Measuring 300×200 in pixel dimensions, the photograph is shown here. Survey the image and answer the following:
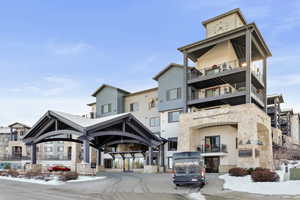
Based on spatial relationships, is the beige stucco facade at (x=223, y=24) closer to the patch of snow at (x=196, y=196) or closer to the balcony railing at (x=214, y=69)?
the balcony railing at (x=214, y=69)

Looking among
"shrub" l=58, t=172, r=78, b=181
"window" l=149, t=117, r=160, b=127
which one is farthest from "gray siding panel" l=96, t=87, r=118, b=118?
A: "shrub" l=58, t=172, r=78, b=181

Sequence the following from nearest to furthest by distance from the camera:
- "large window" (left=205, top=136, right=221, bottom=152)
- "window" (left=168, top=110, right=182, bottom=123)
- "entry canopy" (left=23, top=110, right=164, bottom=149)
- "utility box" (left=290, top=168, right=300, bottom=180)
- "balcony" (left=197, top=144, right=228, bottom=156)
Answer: "utility box" (left=290, top=168, right=300, bottom=180)
"entry canopy" (left=23, top=110, right=164, bottom=149)
"balcony" (left=197, top=144, right=228, bottom=156)
"large window" (left=205, top=136, right=221, bottom=152)
"window" (left=168, top=110, right=182, bottom=123)

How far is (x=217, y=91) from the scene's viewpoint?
122ft

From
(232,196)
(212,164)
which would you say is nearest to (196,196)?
(232,196)

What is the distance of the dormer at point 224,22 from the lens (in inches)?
1379

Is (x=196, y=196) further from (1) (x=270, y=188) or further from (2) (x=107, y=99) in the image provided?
(2) (x=107, y=99)

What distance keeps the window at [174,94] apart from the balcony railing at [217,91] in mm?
2781

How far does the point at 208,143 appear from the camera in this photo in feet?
119

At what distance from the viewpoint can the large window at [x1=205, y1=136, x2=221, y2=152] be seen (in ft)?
116

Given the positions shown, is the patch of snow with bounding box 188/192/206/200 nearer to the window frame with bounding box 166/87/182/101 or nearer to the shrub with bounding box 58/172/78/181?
the shrub with bounding box 58/172/78/181

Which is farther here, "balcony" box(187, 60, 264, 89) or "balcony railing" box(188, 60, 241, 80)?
"balcony railing" box(188, 60, 241, 80)

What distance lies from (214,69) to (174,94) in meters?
7.40

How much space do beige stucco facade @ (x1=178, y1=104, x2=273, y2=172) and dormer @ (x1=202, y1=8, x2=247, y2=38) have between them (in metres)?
10.8

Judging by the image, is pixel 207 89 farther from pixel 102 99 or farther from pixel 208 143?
pixel 102 99
